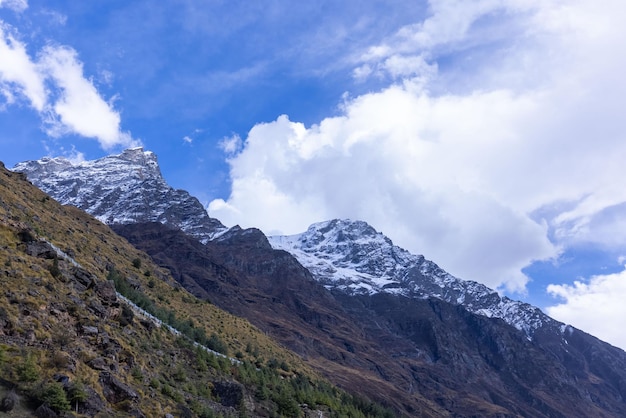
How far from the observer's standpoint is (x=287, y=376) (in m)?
68.9

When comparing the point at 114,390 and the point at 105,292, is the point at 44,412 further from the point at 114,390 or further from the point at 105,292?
the point at 105,292

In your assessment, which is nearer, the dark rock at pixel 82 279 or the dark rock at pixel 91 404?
the dark rock at pixel 91 404

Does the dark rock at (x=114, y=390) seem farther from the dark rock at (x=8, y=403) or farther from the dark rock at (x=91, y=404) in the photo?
the dark rock at (x=8, y=403)

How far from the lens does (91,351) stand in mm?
29703

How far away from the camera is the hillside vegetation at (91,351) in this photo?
25.0 m

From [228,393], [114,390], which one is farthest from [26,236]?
[228,393]

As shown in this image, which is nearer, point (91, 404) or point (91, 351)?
point (91, 404)

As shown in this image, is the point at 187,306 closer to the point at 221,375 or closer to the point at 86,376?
the point at 221,375

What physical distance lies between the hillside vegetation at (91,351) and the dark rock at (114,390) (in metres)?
0.05

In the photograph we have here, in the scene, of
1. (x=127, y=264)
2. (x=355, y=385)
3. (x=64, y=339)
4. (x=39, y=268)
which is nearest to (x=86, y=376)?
(x=64, y=339)

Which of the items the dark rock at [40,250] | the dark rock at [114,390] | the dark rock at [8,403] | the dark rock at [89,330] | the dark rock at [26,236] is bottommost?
the dark rock at [8,403]

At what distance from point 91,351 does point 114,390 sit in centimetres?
278

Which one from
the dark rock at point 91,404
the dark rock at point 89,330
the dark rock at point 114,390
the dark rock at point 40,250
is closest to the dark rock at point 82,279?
the dark rock at point 40,250

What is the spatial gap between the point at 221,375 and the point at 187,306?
30169 mm
